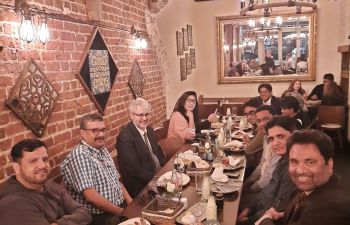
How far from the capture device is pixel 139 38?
5020 mm

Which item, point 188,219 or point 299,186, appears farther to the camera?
point 188,219

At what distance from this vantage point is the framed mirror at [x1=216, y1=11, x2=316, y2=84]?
7520mm

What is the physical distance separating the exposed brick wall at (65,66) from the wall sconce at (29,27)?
0.17 feet

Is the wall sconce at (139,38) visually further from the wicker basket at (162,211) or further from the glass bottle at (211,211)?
the glass bottle at (211,211)

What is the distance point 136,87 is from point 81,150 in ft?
7.92

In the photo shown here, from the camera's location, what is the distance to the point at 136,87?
16.2 ft

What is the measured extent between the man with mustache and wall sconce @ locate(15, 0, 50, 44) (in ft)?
3.14

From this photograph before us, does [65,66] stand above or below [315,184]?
above

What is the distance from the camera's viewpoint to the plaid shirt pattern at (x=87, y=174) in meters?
2.58

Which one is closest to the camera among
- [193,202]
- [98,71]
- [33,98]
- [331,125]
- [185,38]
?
[193,202]

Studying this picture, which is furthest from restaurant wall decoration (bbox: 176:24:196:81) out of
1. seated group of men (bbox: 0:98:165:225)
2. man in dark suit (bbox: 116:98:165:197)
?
man in dark suit (bbox: 116:98:165:197)

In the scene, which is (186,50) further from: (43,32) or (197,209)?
(197,209)

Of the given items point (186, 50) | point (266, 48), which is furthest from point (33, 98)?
point (266, 48)

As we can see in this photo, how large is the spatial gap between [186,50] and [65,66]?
14.3 ft
